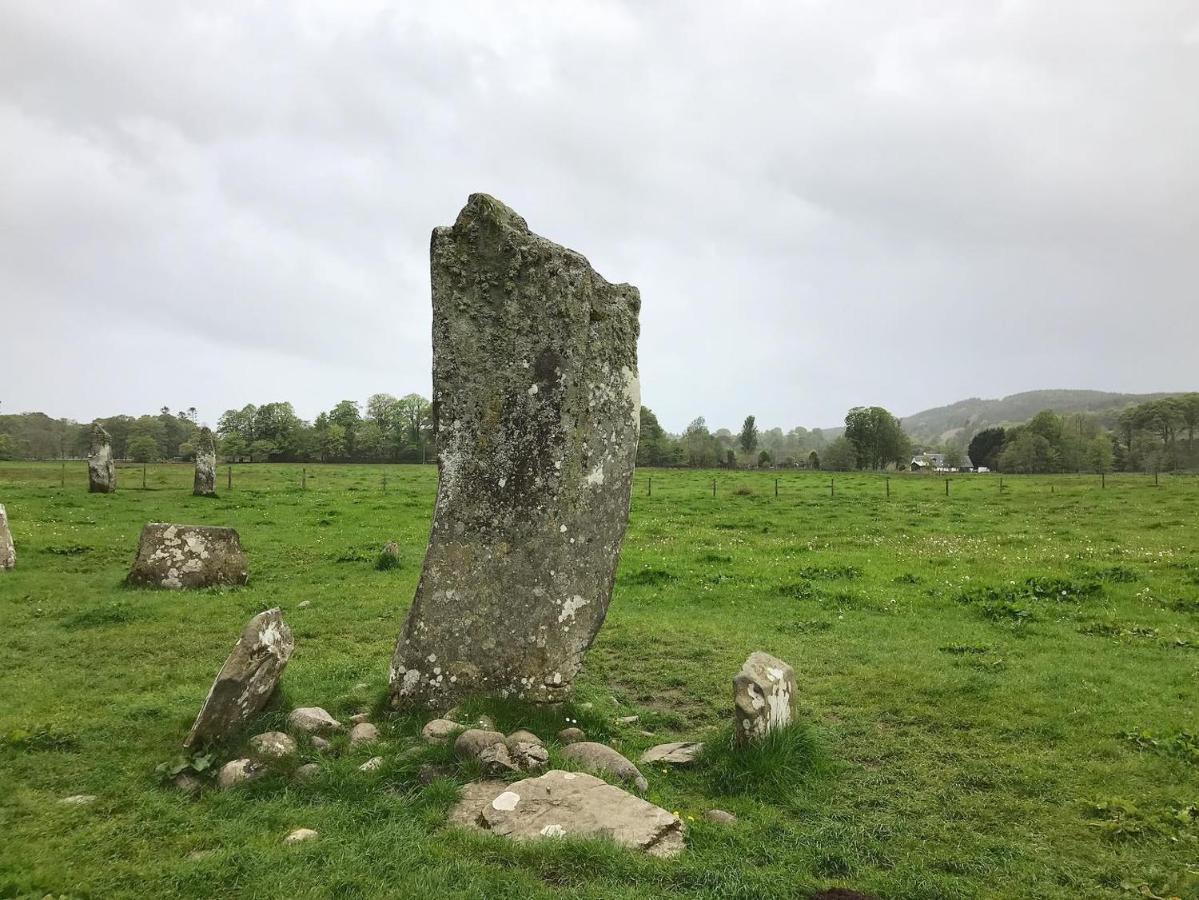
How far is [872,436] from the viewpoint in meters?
84.9

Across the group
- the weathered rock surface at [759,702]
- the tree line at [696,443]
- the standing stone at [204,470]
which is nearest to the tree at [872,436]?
the tree line at [696,443]

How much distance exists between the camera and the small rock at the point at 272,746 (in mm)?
6648

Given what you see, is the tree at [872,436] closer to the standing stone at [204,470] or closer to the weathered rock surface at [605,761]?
the standing stone at [204,470]

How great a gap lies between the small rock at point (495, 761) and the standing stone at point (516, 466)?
1.51 metres

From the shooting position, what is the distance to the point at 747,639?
40.3ft

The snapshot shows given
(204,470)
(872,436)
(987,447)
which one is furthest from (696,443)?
(204,470)

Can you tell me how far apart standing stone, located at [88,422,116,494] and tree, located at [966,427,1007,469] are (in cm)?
9726

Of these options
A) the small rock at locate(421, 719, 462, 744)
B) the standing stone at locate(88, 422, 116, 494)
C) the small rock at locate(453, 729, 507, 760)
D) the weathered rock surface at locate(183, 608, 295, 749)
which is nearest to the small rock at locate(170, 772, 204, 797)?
the weathered rock surface at locate(183, 608, 295, 749)

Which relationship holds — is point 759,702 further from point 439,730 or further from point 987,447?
point 987,447

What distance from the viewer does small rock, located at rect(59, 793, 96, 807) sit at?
6000mm

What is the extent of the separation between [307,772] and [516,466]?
372cm

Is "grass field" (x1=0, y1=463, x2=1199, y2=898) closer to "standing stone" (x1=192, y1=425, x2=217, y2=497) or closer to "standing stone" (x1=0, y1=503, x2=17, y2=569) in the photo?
"standing stone" (x1=0, y1=503, x2=17, y2=569)

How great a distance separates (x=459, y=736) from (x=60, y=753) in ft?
12.4

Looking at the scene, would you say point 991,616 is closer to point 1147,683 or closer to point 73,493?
point 1147,683
